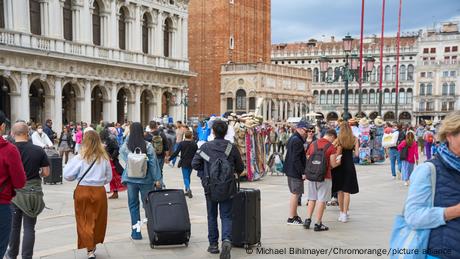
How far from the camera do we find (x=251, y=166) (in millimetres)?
14562

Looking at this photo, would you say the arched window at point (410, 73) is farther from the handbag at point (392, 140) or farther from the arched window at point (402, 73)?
the handbag at point (392, 140)

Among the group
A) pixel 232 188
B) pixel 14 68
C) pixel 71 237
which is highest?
pixel 14 68

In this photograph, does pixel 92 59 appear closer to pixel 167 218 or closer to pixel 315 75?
pixel 167 218

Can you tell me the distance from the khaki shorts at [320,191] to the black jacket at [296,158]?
346mm

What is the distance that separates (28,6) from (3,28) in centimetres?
199

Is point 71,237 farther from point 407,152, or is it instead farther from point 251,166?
point 407,152

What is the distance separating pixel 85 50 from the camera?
30031mm

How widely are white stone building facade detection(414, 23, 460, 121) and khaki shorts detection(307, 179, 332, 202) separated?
76657 mm

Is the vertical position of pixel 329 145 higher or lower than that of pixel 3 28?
lower

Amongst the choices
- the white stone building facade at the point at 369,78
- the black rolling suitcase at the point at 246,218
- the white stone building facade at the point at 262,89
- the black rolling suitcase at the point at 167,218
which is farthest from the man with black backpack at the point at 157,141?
the white stone building facade at the point at 369,78

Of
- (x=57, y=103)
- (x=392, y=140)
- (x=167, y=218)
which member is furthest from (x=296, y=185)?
(x=57, y=103)

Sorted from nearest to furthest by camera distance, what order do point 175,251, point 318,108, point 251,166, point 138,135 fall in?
point 175,251
point 138,135
point 251,166
point 318,108

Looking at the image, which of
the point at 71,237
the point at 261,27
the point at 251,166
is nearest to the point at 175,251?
the point at 71,237

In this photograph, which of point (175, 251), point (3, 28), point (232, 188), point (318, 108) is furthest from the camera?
point (318, 108)
